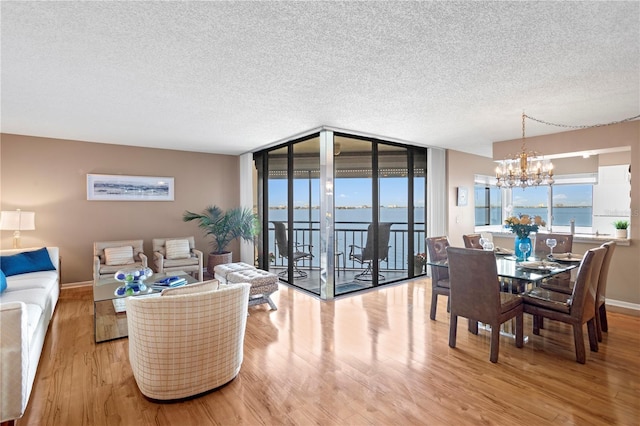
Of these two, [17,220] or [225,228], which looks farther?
[225,228]

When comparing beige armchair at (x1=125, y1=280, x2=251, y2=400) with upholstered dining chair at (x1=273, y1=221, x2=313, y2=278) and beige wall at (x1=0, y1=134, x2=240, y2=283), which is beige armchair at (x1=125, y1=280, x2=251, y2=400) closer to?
upholstered dining chair at (x1=273, y1=221, x2=313, y2=278)

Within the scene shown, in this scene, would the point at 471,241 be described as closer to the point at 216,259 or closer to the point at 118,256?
the point at 216,259

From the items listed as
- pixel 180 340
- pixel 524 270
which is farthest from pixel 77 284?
pixel 524 270

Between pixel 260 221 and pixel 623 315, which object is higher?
pixel 260 221

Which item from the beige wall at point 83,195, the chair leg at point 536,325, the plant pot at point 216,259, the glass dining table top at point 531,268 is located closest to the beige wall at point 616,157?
the glass dining table top at point 531,268

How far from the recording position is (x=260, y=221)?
634 centimetres

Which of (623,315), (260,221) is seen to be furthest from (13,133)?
(623,315)

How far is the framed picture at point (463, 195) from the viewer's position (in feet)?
21.1

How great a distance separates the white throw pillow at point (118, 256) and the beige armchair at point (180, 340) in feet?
10.6

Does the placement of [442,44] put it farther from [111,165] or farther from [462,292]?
[111,165]

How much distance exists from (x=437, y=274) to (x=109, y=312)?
13.4 ft

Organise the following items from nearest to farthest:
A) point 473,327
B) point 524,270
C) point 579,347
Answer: point 579,347 < point 524,270 < point 473,327

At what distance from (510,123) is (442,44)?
2.68m

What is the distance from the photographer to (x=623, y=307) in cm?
423
